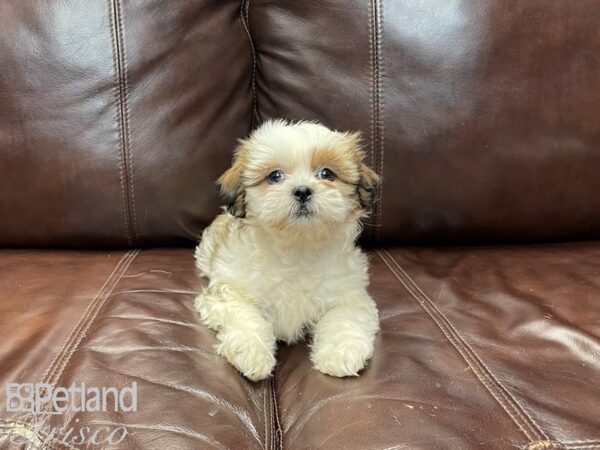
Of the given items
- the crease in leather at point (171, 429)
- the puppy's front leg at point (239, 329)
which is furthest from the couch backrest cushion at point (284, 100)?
the crease in leather at point (171, 429)

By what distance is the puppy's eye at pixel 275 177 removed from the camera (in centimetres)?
135

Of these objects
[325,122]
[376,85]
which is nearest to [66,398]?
[325,122]

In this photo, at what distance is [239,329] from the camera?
123 cm

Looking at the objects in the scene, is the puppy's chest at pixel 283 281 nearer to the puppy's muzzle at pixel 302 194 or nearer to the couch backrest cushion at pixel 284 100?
the puppy's muzzle at pixel 302 194

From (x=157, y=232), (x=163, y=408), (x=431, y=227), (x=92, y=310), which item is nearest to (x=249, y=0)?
(x=157, y=232)

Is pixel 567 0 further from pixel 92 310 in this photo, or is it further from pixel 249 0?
pixel 92 310

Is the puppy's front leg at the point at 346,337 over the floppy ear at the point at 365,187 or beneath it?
beneath

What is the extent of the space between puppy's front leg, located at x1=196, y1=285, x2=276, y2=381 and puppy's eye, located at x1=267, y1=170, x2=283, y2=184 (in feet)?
0.93

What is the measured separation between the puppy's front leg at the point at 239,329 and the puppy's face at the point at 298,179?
0.21 m

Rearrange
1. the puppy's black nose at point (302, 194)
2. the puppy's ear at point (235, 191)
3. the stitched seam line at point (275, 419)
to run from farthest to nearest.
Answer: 1. the puppy's ear at point (235, 191)
2. the puppy's black nose at point (302, 194)
3. the stitched seam line at point (275, 419)

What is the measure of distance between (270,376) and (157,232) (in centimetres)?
68

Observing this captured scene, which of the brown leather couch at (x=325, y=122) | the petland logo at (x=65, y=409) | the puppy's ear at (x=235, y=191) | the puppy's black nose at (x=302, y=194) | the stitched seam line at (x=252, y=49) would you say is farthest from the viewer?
the stitched seam line at (x=252, y=49)

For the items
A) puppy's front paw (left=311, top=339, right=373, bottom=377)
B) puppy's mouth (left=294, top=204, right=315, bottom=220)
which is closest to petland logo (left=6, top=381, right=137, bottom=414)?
puppy's front paw (left=311, top=339, right=373, bottom=377)

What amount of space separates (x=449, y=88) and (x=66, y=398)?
1.25 m
